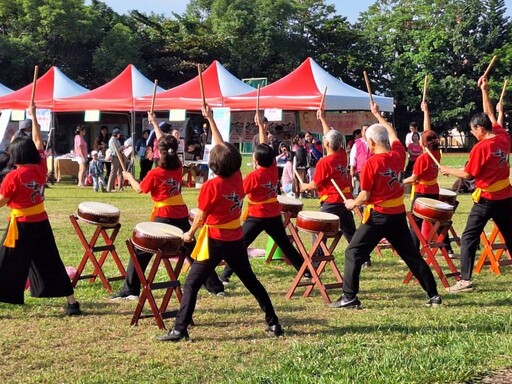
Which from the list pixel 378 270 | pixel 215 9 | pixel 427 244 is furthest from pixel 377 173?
pixel 215 9

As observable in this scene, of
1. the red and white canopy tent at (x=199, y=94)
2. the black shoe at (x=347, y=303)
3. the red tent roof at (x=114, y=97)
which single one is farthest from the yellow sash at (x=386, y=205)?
the red tent roof at (x=114, y=97)

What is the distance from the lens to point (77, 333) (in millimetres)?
6492

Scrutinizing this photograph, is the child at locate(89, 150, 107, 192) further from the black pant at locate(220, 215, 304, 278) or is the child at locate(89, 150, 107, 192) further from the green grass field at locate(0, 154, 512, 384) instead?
the black pant at locate(220, 215, 304, 278)

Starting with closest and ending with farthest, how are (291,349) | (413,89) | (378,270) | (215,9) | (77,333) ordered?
1. (291,349)
2. (77,333)
3. (378,270)
4. (413,89)
5. (215,9)

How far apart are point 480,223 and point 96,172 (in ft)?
45.8

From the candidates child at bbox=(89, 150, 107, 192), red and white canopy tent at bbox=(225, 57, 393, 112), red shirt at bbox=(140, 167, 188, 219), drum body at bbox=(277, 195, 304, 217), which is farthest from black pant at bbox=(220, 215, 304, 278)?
child at bbox=(89, 150, 107, 192)

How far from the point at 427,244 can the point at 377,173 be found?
6.09 feet

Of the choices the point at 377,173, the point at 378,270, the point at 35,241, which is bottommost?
the point at 378,270

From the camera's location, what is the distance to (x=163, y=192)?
773 centimetres

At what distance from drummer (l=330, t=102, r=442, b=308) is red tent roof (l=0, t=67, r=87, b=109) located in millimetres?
15939

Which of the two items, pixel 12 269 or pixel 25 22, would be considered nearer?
pixel 12 269

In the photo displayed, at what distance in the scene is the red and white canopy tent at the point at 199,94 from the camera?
20.4m

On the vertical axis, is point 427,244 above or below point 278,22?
below

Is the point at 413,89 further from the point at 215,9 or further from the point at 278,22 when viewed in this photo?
the point at 215,9
